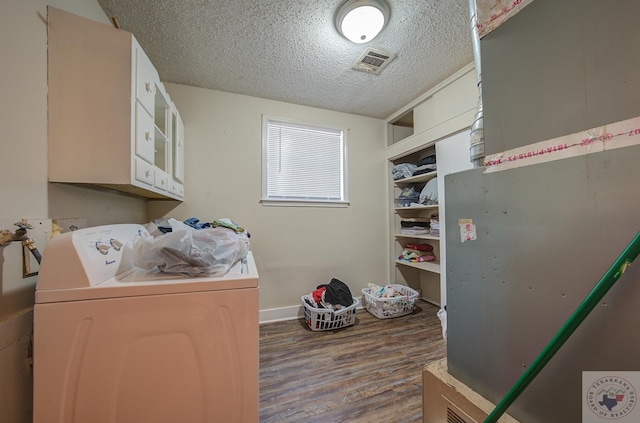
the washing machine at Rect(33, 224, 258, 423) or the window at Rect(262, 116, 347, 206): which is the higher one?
the window at Rect(262, 116, 347, 206)

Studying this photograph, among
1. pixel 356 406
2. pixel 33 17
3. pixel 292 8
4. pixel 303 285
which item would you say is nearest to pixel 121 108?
pixel 33 17

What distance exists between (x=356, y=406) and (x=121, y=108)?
6.45ft

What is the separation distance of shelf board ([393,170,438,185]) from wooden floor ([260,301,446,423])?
1538mm

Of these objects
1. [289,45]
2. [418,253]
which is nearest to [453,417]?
[418,253]

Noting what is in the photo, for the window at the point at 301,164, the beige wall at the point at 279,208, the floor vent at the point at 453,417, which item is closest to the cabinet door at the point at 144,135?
the beige wall at the point at 279,208

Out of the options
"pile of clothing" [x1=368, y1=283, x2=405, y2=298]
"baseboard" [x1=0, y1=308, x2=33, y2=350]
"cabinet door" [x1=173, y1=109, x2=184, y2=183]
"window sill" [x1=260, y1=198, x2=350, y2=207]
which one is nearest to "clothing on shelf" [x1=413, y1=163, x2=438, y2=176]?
"window sill" [x1=260, y1=198, x2=350, y2=207]

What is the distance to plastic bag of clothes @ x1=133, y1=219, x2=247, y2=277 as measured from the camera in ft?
2.77

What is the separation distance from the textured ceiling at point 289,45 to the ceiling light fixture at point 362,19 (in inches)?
2.0

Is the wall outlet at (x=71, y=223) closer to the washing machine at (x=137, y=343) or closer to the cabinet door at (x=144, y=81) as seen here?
the washing machine at (x=137, y=343)

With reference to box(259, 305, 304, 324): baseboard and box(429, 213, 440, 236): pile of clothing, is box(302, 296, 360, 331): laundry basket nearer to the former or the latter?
box(259, 305, 304, 324): baseboard

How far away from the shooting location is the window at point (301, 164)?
8.37ft

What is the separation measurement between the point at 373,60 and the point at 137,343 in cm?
229

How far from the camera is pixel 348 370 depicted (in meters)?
1.63

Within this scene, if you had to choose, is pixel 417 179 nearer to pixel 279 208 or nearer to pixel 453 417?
pixel 279 208
